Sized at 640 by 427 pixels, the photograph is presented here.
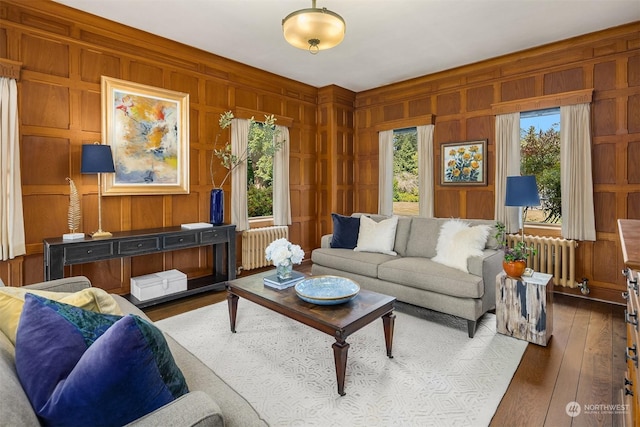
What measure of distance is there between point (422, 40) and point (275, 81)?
2.31 metres

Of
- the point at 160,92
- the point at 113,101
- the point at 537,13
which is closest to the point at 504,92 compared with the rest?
the point at 537,13

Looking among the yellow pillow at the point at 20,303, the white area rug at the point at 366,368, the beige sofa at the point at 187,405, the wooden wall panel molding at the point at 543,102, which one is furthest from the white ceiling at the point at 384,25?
the beige sofa at the point at 187,405

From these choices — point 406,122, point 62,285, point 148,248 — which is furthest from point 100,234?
point 406,122

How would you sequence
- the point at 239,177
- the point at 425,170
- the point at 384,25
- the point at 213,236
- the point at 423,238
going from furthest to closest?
the point at 425,170, the point at 239,177, the point at 213,236, the point at 423,238, the point at 384,25

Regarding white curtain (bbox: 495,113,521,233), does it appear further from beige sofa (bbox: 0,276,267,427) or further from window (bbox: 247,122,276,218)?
beige sofa (bbox: 0,276,267,427)

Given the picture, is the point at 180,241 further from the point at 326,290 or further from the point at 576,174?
the point at 576,174

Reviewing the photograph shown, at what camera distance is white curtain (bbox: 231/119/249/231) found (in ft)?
15.4

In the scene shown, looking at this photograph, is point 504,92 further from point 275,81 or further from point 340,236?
point 275,81

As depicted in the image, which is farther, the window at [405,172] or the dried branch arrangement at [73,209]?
the window at [405,172]

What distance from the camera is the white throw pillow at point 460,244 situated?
314 centimetres

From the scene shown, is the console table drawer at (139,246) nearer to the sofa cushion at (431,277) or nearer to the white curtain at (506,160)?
the sofa cushion at (431,277)

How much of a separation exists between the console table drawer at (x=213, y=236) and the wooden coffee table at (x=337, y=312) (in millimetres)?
1323

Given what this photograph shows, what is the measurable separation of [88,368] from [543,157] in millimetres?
5004

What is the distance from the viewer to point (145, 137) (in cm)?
389
